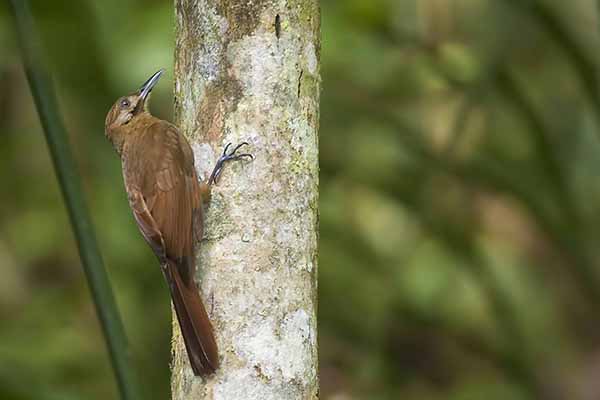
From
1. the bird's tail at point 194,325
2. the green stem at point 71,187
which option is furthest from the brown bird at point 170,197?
the green stem at point 71,187

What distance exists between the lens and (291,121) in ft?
8.03

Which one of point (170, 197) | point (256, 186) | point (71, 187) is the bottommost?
point (170, 197)

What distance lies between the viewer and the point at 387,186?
4828 millimetres

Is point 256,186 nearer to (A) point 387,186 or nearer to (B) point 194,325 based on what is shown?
(B) point 194,325

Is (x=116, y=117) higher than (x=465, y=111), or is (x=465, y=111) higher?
(x=116, y=117)

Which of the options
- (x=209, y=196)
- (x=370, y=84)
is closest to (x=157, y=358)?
(x=370, y=84)

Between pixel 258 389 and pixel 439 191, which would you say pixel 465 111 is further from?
pixel 258 389

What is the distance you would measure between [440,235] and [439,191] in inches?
9.1

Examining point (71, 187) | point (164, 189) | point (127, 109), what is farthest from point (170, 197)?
point (71, 187)

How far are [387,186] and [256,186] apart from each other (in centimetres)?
244

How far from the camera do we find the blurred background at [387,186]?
4.28 m

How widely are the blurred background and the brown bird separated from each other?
34 centimetres

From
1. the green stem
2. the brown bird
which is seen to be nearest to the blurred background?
the brown bird

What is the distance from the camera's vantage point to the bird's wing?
107 inches
